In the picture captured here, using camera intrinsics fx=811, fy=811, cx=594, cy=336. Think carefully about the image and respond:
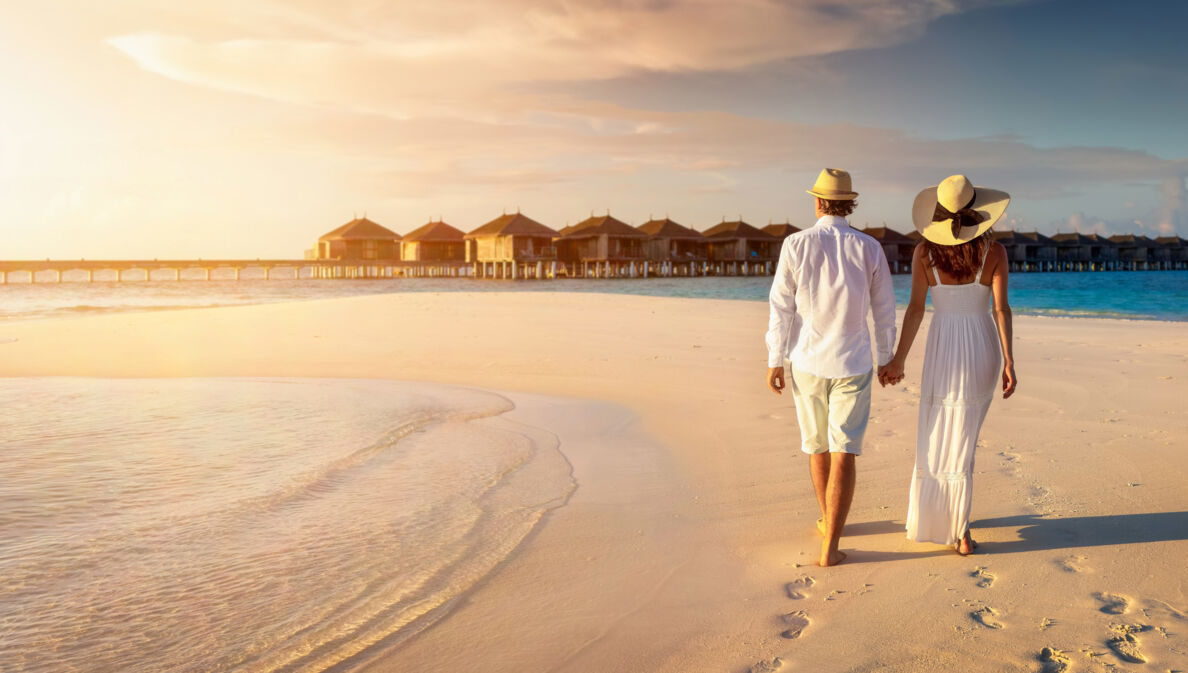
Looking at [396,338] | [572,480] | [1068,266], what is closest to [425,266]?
[396,338]

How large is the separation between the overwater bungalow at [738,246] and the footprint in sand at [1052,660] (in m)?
64.1

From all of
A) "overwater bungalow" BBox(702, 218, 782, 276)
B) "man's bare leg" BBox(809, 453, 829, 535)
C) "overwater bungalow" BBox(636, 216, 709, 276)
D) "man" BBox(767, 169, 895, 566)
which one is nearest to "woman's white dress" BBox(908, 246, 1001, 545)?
"man" BBox(767, 169, 895, 566)

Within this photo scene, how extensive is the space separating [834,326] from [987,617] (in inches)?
45.8

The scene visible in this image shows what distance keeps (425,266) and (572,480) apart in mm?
62598

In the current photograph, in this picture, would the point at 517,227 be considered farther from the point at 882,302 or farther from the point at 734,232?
the point at 882,302

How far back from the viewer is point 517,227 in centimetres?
5697

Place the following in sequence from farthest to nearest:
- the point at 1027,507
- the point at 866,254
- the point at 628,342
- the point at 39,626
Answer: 1. the point at 628,342
2. the point at 1027,507
3. the point at 866,254
4. the point at 39,626

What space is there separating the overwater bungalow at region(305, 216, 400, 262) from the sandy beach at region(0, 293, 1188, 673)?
58.4 m

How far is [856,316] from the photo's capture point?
3.21m

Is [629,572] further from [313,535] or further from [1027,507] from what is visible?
[1027,507]

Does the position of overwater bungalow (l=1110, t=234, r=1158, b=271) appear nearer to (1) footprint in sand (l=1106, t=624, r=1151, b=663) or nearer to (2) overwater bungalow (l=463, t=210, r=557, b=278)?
(2) overwater bungalow (l=463, t=210, r=557, b=278)

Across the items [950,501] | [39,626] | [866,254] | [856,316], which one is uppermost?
[866,254]

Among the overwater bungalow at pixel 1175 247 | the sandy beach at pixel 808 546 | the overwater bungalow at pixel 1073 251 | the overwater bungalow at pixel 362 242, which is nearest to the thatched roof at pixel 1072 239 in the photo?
the overwater bungalow at pixel 1073 251

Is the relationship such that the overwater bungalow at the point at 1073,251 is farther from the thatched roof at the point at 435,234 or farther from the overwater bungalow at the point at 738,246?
the thatched roof at the point at 435,234
